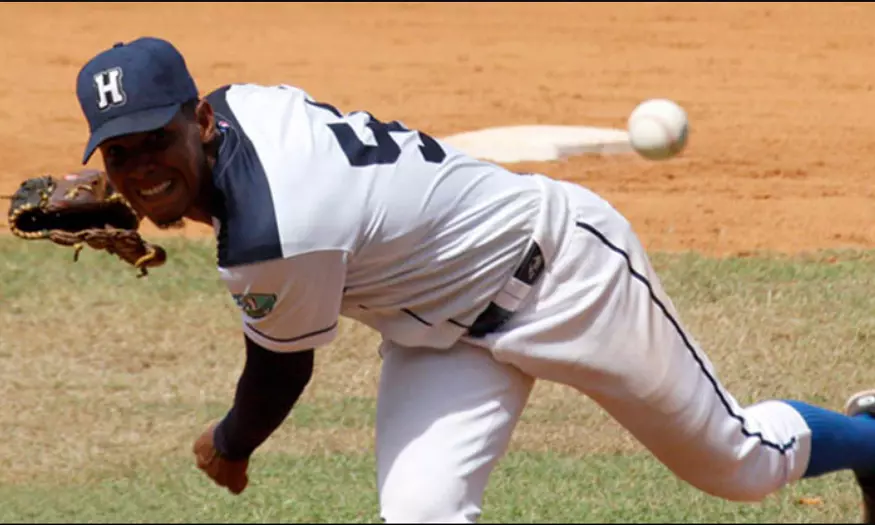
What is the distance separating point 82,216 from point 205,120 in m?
0.44

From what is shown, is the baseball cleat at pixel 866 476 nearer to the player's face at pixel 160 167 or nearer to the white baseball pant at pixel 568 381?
the white baseball pant at pixel 568 381

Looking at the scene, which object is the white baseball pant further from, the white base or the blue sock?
the white base

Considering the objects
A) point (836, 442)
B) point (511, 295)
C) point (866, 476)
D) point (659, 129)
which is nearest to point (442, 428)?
point (511, 295)

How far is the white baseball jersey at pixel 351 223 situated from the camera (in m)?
3.47

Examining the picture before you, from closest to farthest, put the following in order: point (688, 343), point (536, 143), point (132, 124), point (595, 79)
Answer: point (132, 124), point (688, 343), point (536, 143), point (595, 79)

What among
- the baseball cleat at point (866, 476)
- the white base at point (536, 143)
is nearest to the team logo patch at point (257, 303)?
the baseball cleat at point (866, 476)

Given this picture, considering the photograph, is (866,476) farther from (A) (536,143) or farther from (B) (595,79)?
A: (B) (595,79)

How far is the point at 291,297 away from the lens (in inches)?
140

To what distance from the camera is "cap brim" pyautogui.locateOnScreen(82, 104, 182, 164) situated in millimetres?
3365

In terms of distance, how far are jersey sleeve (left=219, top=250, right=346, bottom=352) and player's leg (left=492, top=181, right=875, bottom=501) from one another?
0.43 metres

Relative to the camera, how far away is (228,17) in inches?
616

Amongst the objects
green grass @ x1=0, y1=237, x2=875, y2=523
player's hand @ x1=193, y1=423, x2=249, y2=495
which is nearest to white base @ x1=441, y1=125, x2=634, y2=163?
green grass @ x1=0, y1=237, x2=875, y2=523

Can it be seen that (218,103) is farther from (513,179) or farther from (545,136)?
(545,136)

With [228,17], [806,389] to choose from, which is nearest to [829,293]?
[806,389]
